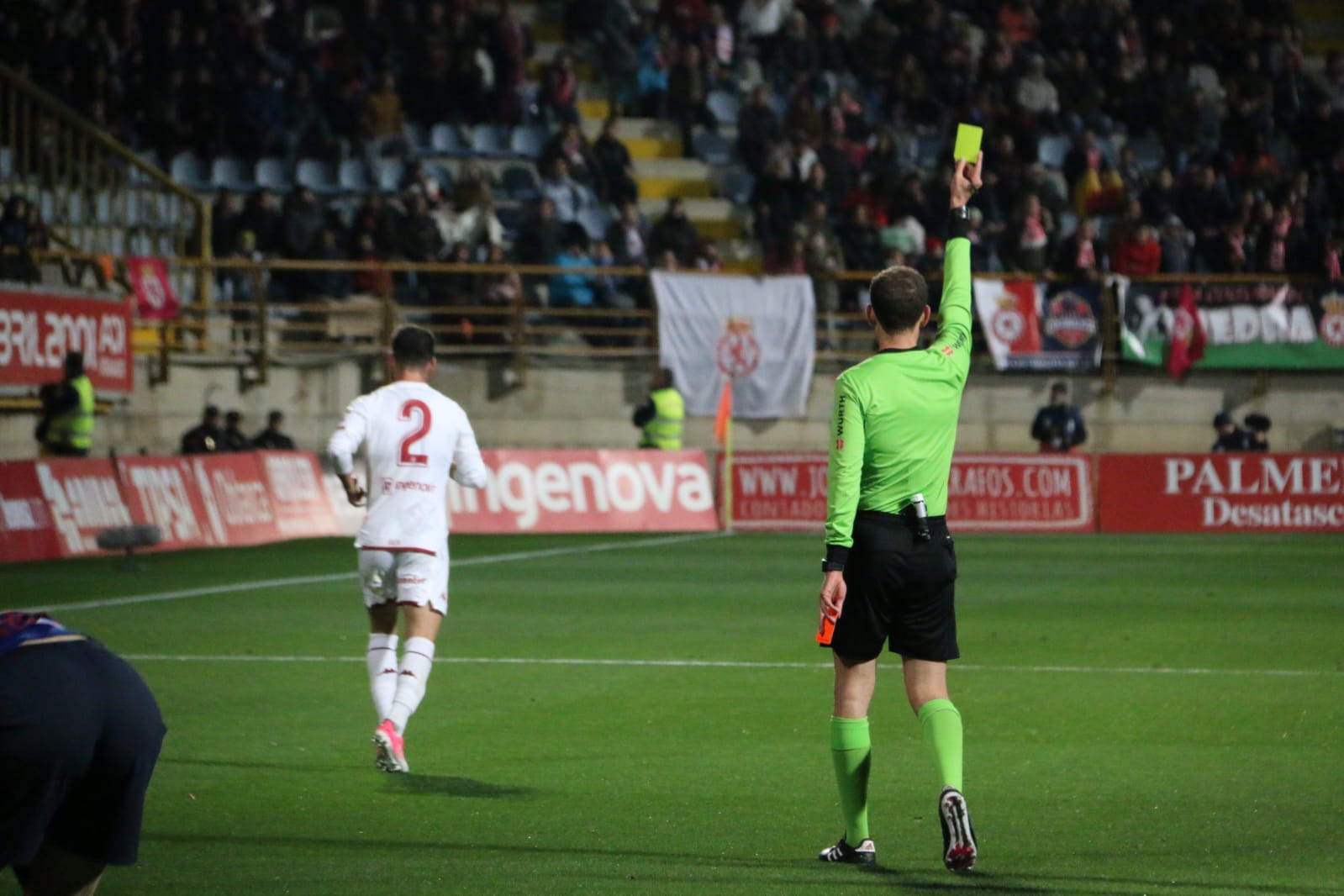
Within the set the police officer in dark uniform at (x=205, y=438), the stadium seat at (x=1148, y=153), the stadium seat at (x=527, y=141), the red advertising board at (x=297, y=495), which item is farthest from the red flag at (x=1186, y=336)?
the police officer in dark uniform at (x=205, y=438)

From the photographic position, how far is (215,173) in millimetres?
32312

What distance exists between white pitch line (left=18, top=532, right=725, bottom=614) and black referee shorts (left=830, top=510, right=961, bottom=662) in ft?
25.1

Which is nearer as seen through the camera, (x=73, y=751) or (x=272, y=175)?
(x=73, y=751)

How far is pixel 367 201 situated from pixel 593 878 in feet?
80.7

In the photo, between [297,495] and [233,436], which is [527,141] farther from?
[297,495]

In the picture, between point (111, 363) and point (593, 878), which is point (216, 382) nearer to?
point (111, 363)

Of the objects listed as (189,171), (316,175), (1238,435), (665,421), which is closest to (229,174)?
(189,171)

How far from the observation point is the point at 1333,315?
101 feet

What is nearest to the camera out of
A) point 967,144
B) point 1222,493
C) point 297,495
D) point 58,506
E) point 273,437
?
point 967,144

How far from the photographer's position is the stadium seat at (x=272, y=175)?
3225 centimetres

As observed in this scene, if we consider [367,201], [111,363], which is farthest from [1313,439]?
[111,363]

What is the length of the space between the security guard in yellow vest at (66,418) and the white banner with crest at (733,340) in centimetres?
942

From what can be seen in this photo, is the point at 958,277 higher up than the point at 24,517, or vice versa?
the point at 958,277

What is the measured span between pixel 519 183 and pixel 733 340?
5.15 m
